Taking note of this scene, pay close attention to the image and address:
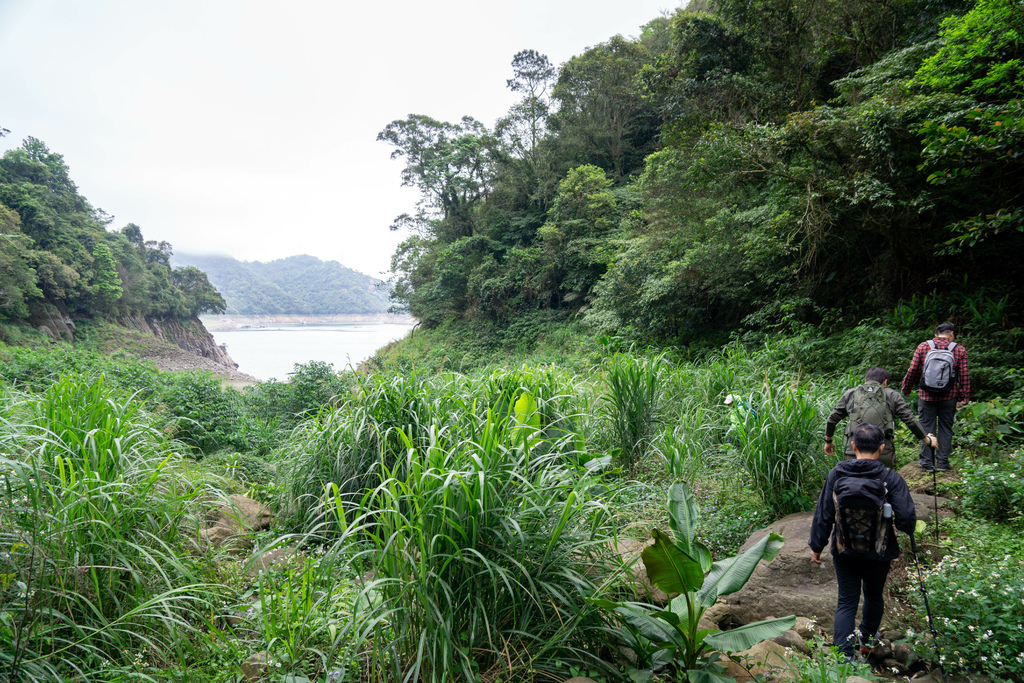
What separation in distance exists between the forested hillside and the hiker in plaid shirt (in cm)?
202

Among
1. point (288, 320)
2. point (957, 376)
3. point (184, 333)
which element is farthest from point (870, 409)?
point (288, 320)

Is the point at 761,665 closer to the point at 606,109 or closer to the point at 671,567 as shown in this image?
the point at 671,567

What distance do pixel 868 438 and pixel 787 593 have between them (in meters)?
1.11

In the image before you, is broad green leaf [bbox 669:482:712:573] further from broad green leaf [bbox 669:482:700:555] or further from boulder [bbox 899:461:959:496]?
boulder [bbox 899:461:959:496]

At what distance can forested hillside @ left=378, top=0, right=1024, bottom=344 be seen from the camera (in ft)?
19.1

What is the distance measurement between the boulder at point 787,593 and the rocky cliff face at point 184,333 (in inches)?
1392

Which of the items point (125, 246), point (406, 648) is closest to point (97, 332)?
point (125, 246)

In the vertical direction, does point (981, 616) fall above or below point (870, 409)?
below

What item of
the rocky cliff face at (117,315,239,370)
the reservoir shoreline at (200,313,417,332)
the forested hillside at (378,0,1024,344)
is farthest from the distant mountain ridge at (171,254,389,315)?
the forested hillside at (378,0,1024,344)

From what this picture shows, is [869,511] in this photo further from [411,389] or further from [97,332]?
[97,332]

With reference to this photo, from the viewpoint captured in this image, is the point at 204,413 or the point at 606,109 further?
the point at 606,109

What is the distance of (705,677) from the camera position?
172 centimetres

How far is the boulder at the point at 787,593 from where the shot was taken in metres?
2.75

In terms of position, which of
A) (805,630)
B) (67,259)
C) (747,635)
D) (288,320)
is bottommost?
(805,630)
